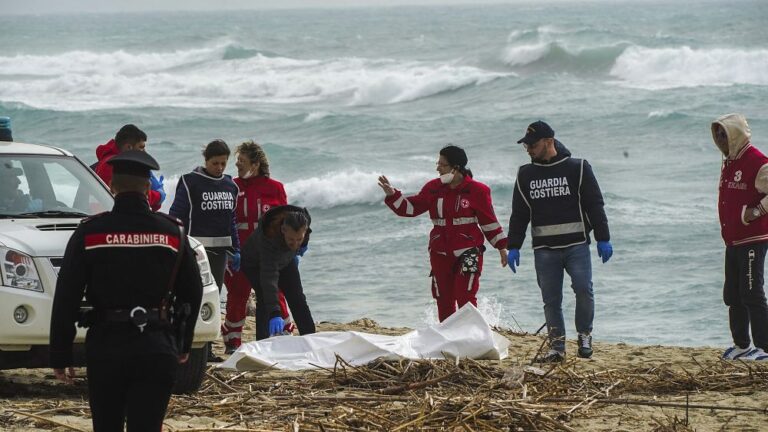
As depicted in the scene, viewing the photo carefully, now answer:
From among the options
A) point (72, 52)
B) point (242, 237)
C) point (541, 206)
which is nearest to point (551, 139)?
point (541, 206)

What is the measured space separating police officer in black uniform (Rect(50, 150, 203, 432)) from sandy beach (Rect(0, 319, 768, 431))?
1.53 meters

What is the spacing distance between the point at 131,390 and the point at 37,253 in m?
2.59

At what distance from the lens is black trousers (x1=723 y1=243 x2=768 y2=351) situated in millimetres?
8586

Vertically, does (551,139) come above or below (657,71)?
below

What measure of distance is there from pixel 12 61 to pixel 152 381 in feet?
230

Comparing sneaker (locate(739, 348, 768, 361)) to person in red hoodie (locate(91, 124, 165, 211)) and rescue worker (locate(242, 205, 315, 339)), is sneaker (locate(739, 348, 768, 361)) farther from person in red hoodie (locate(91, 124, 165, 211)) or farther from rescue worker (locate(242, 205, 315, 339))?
person in red hoodie (locate(91, 124, 165, 211))

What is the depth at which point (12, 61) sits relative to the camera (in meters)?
71.1

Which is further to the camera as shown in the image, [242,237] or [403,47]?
[403,47]

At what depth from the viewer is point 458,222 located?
930 centimetres

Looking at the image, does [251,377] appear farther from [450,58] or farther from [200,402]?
[450,58]

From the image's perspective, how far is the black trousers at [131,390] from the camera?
4.53 m

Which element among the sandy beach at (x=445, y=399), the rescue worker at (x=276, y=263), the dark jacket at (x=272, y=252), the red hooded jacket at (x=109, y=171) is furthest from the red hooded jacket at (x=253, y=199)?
the sandy beach at (x=445, y=399)

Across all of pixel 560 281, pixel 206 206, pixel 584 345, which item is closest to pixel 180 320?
pixel 206 206

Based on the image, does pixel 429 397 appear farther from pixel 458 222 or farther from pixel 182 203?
pixel 182 203
